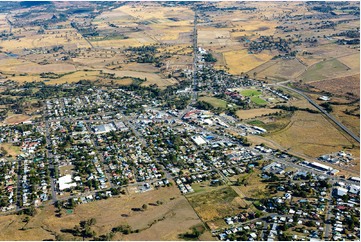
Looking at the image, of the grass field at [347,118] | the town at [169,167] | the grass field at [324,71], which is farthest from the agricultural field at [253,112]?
the grass field at [324,71]

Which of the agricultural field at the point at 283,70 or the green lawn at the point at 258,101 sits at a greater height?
the agricultural field at the point at 283,70

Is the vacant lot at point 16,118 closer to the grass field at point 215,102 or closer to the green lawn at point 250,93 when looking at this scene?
the grass field at point 215,102

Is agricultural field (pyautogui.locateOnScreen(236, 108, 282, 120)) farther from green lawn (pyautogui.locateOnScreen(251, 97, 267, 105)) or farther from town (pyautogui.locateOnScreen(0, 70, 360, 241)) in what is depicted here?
green lawn (pyautogui.locateOnScreen(251, 97, 267, 105))

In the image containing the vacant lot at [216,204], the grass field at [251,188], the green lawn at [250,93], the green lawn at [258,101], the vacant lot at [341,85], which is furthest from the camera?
the green lawn at [250,93]

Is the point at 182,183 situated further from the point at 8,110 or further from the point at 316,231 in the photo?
the point at 8,110

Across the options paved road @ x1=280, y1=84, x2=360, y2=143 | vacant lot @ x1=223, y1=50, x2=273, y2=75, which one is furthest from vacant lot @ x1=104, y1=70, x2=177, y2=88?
paved road @ x1=280, y1=84, x2=360, y2=143
